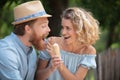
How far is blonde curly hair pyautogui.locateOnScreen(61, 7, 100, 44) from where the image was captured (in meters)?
4.69

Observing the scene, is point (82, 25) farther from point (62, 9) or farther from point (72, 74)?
point (62, 9)

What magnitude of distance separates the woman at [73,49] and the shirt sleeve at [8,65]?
1.18 ft

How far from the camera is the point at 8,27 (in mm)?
9148

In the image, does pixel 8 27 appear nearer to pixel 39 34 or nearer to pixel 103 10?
pixel 103 10

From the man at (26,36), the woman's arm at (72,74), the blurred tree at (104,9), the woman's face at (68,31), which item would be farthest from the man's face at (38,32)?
the blurred tree at (104,9)

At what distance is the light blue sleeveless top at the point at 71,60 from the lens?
4.80 metres

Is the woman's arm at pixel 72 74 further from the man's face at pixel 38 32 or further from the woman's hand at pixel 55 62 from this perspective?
the man's face at pixel 38 32

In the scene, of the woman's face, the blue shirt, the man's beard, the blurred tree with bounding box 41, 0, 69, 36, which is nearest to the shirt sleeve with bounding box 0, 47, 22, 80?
the blue shirt

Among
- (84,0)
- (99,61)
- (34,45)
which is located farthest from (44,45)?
(84,0)

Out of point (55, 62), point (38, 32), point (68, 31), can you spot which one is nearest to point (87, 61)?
point (68, 31)

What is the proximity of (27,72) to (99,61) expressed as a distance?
3.05m

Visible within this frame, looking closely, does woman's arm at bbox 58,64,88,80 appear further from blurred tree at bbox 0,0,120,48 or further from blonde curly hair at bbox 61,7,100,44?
blurred tree at bbox 0,0,120,48

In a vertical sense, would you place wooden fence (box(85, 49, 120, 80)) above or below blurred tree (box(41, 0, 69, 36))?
below

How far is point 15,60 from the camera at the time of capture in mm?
4402
